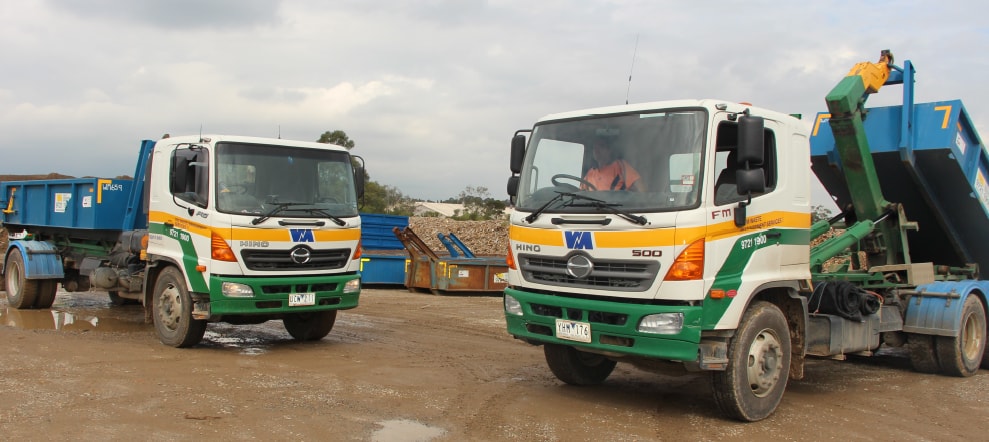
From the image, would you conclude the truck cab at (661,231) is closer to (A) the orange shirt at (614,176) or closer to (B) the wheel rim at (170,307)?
(A) the orange shirt at (614,176)

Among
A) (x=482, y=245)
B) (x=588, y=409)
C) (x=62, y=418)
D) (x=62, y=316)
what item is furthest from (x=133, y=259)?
(x=482, y=245)

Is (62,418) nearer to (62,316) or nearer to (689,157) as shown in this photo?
(689,157)

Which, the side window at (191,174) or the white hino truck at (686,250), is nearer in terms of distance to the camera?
the white hino truck at (686,250)

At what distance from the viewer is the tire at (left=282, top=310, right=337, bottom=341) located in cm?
1016

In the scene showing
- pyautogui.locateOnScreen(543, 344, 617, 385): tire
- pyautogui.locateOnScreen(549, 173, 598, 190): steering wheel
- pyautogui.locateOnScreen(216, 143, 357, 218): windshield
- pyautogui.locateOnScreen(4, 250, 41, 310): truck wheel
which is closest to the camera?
pyautogui.locateOnScreen(549, 173, 598, 190): steering wheel

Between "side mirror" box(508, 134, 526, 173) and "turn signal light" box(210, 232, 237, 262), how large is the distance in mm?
3570

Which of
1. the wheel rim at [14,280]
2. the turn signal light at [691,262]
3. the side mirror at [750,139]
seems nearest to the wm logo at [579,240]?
the turn signal light at [691,262]

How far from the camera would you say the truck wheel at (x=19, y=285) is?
41.5 feet

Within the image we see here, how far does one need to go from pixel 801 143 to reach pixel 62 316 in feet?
36.9

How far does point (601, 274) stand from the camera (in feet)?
19.7

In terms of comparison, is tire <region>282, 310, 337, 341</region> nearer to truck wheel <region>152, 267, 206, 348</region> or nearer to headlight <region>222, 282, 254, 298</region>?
truck wheel <region>152, 267, 206, 348</region>

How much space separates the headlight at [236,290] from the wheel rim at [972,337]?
323 inches

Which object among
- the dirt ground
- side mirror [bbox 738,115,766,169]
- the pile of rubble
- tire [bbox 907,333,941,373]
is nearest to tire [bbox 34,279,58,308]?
the dirt ground

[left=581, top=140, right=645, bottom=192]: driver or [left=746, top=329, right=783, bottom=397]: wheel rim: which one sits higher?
[left=581, top=140, right=645, bottom=192]: driver
